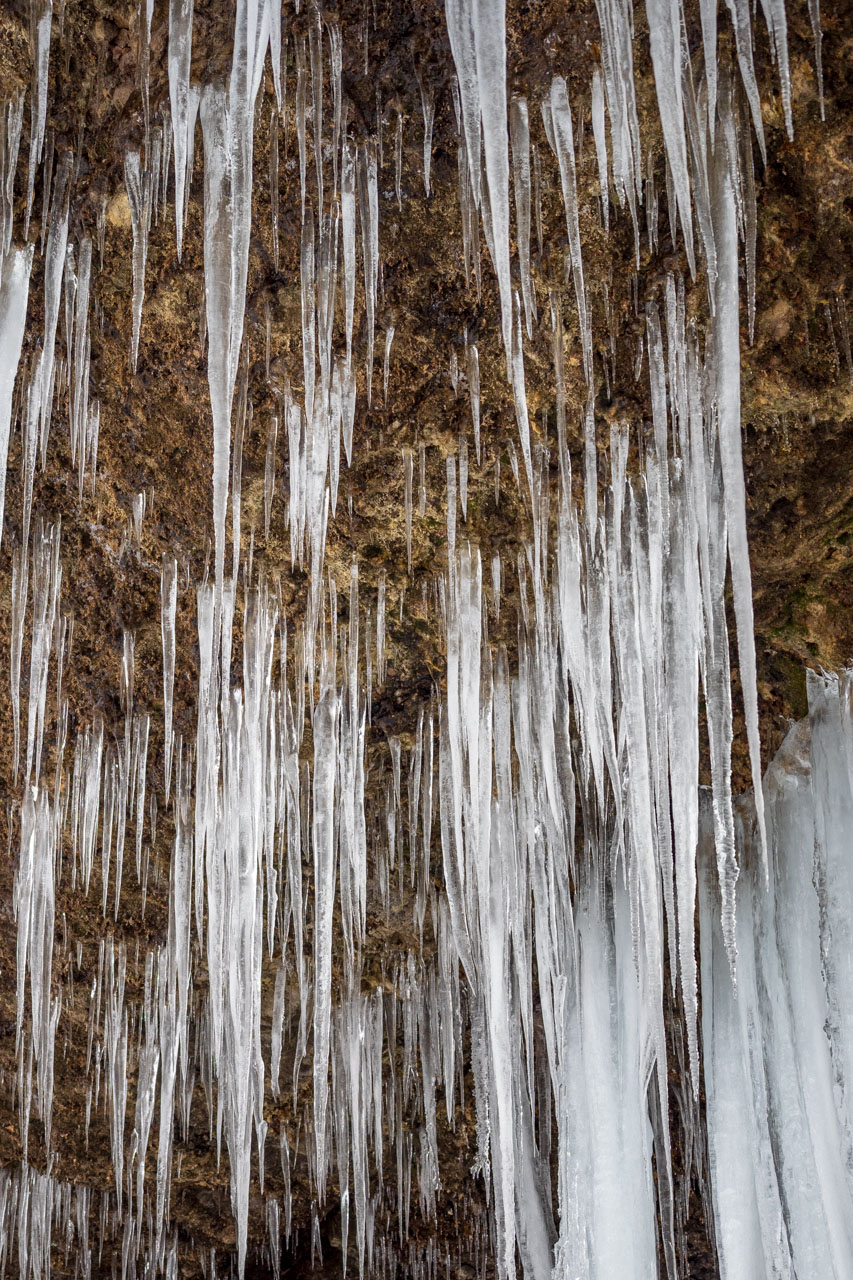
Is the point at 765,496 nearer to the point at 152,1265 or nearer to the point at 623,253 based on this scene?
the point at 623,253

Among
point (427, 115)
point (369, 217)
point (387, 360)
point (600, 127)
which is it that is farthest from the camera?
point (387, 360)

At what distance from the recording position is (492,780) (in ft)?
12.6

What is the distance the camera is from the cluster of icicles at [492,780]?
8.13 feet

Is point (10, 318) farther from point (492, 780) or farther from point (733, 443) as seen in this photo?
point (492, 780)

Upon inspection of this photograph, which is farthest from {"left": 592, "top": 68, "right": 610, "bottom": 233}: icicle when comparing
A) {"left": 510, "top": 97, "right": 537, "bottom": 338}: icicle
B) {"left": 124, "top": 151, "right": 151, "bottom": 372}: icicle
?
{"left": 124, "top": 151, "right": 151, "bottom": 372}: icicle

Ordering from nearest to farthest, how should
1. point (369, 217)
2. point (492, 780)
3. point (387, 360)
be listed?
point (369, 217) → point (387, 360) → point (492, 780)

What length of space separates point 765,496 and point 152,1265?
5345 millimetres

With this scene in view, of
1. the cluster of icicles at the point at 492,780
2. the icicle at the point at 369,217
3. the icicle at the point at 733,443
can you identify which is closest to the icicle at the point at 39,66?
the cluster of icicles at the point at 492,780

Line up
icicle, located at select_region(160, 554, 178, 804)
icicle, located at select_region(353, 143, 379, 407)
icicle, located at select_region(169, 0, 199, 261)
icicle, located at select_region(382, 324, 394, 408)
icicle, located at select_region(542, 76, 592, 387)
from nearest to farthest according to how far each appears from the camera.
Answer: icicle, located at select_region(169, 0, 199, 261) → icicle, located at select_region(542, 76, 592, 387) → icicle, located at select_region(353, 143, 379, 407) → icicle, located at select_region(382, 324, 394, 408) → icicle, located at select_region(160, 554, 178, 804)

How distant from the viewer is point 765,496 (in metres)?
3.11

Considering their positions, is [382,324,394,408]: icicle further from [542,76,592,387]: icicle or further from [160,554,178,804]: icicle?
[160,554,178,804]: icicle

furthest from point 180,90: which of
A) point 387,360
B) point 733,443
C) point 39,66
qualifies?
point 733,443

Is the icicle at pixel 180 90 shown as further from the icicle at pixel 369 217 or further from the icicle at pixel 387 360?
the icicle at pixel 387 360

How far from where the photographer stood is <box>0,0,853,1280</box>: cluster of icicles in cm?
248
